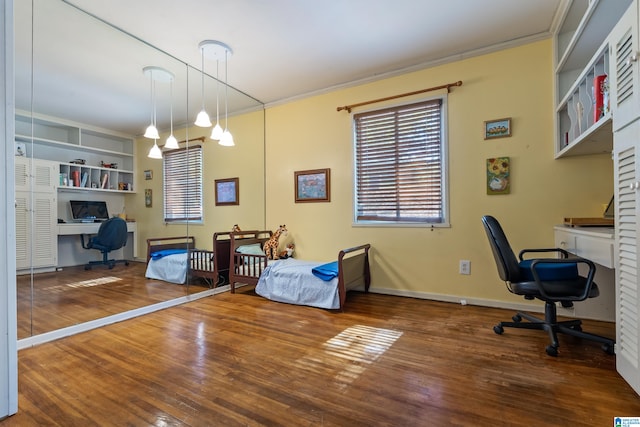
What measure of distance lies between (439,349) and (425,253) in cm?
127

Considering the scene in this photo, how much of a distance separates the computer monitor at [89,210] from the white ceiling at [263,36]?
724 millimetres

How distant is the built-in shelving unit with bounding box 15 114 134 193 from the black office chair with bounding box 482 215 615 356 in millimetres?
3199

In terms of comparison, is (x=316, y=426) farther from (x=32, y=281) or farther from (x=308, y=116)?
(x=308, y=116)

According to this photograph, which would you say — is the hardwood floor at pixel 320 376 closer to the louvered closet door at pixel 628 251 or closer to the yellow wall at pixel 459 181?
the louvered closet door at pixel 628 251

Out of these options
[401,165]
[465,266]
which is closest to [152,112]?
[401,165]

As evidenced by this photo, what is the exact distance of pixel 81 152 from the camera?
2488mm

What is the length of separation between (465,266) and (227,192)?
2966mm

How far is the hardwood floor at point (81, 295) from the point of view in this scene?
6.85 feet

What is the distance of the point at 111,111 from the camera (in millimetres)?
2777

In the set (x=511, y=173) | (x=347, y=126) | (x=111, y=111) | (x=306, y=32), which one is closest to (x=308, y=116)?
(x=347, y=126)

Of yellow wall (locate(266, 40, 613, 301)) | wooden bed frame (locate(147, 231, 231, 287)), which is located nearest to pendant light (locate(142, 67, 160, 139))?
wooden bed frame (locate(147, 231, 231, 287))

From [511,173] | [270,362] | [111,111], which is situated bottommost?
[270,362]

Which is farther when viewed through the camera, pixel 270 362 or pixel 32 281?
pixel 32 281

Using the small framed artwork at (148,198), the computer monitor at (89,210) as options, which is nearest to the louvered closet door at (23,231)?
the computer monitor at (89,210)
